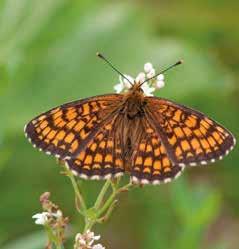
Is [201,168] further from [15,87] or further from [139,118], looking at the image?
[139,118]

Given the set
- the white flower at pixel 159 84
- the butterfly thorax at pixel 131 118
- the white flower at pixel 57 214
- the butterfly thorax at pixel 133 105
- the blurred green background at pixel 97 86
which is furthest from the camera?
the blurred green background at pixel 97 86

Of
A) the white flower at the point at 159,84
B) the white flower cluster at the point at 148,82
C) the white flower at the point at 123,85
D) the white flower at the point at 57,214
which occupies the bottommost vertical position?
the white flower at the point at 57,214

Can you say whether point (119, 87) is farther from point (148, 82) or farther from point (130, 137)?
point (130, 137)

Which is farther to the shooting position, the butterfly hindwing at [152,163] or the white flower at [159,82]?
the white flower at [159,82]

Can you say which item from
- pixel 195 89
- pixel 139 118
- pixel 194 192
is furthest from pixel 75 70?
pixel 139 118

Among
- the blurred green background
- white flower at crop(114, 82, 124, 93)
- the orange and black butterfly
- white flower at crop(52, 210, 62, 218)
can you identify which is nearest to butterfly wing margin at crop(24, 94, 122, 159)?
the orange and black butterfly

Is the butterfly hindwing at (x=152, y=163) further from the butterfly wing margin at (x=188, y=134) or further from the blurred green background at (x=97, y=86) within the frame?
the blurred green background at (x=97, y=86)

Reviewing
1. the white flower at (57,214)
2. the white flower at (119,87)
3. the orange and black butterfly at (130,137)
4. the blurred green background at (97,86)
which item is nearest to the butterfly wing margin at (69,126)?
the orange and black butterfly at (130,137)
